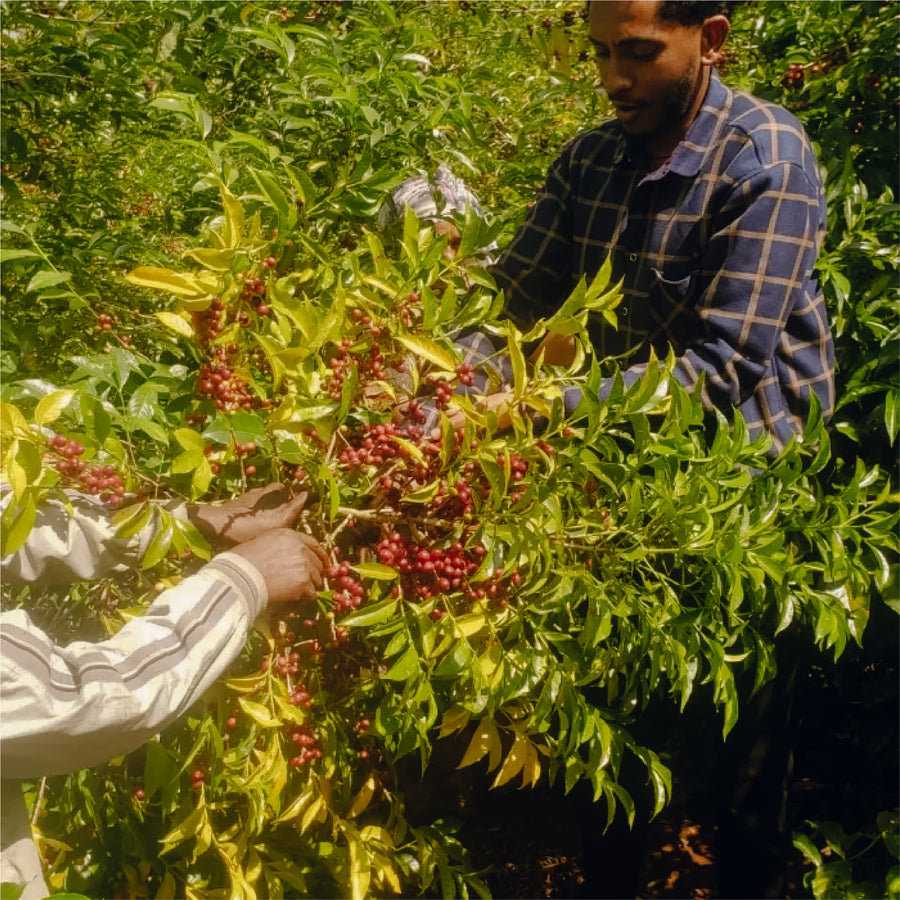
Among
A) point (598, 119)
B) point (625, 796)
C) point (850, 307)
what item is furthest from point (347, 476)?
point (598, 119)

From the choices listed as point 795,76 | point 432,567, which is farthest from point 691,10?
point 432,567

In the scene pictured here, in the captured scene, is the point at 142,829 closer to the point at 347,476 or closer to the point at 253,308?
the point at 347,476

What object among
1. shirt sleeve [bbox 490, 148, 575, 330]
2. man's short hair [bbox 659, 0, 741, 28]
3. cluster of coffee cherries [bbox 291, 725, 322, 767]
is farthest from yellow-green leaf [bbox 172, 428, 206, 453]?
man's short hair [bbox 659, 0, 741, 28]

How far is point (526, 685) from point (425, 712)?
0.29 metres

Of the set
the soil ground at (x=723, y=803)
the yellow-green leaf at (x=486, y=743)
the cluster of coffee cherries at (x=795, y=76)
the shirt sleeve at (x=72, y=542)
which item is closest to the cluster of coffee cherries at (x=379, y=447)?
the shirt sleeve at (x=72, y=542)

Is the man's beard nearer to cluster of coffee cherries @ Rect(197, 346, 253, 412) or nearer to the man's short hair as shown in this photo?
the man's short hair

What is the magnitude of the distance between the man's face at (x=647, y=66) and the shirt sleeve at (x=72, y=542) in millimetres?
1225

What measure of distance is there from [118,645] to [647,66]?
145 centimetres

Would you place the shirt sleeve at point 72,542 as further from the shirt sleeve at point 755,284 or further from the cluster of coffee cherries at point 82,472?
the shirt sleeve at point 755,284

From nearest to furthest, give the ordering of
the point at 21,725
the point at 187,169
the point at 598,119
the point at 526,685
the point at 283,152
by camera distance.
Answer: the point at 21,725, the point at 526,685, the point at 283,152, the point at 187,169, the point at 598,119

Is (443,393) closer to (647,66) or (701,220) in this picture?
(701,220)

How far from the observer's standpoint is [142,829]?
196cm

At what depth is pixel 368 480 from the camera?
1.44m

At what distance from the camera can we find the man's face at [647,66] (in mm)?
1865
